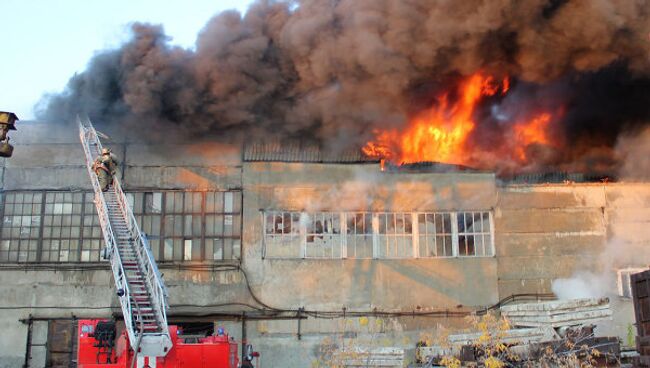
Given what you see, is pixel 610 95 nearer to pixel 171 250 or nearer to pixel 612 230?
pixel 612 230

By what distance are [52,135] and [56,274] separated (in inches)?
143

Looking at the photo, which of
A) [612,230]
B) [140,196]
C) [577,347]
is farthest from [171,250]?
[612,230]

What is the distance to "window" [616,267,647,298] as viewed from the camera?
16219mm

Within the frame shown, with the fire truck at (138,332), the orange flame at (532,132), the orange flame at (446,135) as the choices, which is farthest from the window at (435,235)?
the fire truck at (138,332)

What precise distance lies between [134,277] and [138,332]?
5.05 feet

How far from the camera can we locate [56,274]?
16.4 meters

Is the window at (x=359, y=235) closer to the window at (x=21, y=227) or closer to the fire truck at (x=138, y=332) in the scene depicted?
the fire truck at (x=138, y=332)

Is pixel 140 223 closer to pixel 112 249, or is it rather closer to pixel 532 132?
pixel 112 249

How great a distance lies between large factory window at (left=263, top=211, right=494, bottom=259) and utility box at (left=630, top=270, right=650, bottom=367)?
5.67 meters

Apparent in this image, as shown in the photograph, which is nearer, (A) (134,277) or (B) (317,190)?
(A) (134,277)

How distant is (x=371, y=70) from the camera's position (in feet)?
51.6

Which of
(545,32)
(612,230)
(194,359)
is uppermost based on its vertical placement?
(545,32)

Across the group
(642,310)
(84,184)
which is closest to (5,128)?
(84,184)

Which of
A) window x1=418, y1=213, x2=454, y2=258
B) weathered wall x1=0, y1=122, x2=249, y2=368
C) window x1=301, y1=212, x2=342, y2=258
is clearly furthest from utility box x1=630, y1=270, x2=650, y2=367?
weathered wall x1=0, y1=122, x2=249, y2=368
